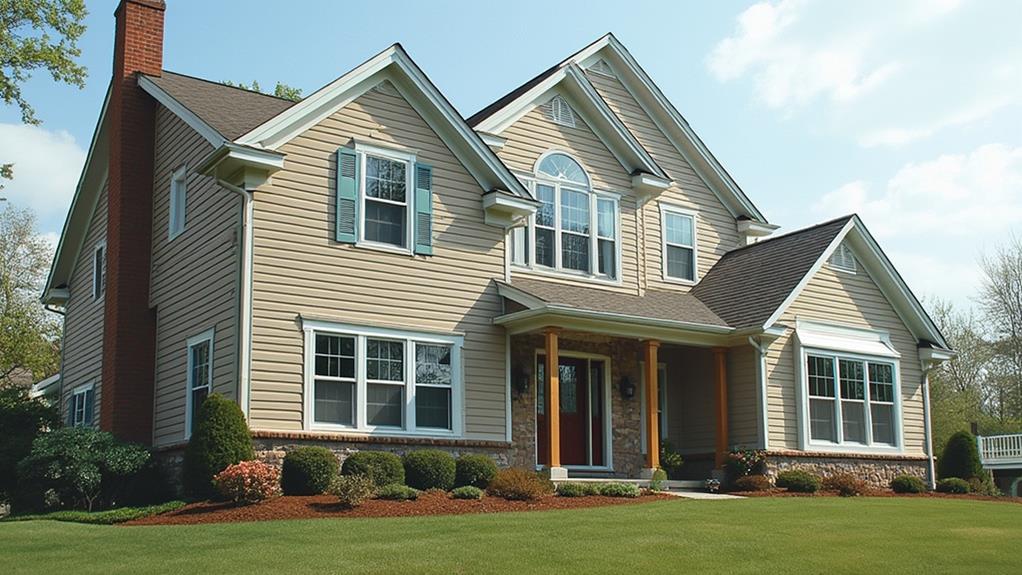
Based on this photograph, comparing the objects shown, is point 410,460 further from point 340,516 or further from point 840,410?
point 840,410

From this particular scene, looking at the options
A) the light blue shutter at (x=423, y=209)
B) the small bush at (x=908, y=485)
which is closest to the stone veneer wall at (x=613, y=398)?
the light blue shutter at (x=423, y=209)

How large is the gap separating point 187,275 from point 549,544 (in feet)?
33.9

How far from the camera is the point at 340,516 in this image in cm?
1487

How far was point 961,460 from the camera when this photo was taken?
24.4m

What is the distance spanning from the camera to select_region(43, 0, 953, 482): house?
18.2 meters

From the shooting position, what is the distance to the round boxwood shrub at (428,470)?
1781 centimetres

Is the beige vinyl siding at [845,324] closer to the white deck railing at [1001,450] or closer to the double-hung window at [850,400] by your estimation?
the double-hung window at [850,400]

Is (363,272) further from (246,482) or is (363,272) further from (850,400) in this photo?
(850,400)

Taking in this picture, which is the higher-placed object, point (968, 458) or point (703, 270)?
point (703, 270)

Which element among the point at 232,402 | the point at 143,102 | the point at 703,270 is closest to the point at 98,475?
the point at 232,402

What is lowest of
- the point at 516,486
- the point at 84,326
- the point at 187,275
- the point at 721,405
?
the point at 516,486

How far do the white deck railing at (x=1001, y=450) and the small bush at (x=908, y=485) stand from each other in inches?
440

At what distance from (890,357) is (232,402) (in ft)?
49.1

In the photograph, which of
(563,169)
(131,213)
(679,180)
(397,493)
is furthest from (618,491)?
(131,213)
